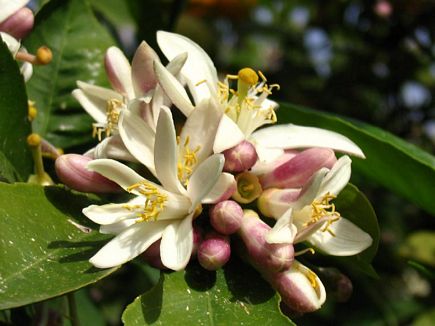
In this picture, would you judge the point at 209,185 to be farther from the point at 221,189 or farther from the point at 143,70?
the point at 143,70

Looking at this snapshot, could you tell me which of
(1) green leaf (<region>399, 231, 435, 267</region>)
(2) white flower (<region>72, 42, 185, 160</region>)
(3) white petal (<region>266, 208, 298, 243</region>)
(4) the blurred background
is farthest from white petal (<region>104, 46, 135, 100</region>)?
(1) green leaf (<region>399, 231, 435, 267</region>)

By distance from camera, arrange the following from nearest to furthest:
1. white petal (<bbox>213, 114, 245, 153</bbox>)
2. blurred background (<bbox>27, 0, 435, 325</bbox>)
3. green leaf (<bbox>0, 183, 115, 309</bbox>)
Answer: green leaf (<bbox>0, 183, 115, 309</bbox>), white petal (<bbox>213, 114, 245, 153</bbox>), blurred background (<bbox>27, 0, 435, 325</bbox>)

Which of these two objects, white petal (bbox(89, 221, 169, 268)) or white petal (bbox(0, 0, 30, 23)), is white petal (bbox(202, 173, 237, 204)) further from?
white petal (bbox(0, 0, 30, 23))

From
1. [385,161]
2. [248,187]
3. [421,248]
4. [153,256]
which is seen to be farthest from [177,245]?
[421,248]

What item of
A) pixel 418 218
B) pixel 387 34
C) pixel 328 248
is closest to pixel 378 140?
pixel 328 248

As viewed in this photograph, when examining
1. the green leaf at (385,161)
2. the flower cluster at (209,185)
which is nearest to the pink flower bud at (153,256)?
the flower cluster at (209,185)

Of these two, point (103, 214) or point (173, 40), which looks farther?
point (173, 40)

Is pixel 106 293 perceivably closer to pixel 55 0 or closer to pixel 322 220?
pixel 55 0
